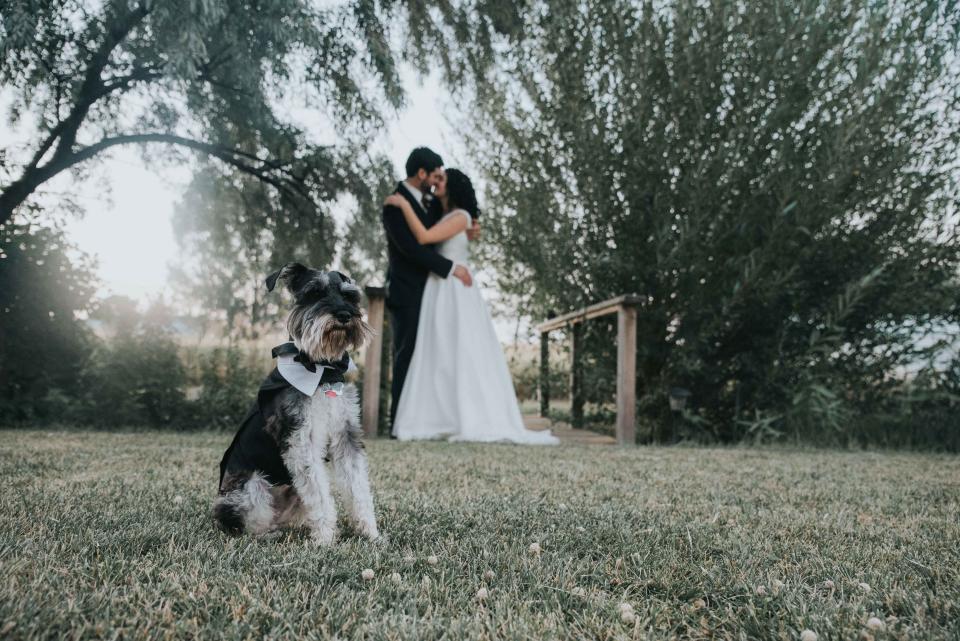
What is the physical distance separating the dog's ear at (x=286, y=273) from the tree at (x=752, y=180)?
14.9ft

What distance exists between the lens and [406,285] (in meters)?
6.42

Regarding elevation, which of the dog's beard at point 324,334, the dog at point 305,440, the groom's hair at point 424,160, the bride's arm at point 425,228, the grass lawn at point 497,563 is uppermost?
the groom's hair at point 424,160

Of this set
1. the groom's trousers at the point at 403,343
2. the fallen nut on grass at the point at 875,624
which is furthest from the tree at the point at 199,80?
the fallen nut on grass at the point at 875,624

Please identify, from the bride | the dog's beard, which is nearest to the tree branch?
the bride

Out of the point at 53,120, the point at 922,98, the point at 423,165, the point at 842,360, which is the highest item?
the point at 922,98

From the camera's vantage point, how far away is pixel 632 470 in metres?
4.30

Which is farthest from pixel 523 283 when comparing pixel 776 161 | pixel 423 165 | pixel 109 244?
pixel 109 244

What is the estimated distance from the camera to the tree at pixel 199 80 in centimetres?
514

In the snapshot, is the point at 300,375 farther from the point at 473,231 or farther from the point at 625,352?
the point at 625,352

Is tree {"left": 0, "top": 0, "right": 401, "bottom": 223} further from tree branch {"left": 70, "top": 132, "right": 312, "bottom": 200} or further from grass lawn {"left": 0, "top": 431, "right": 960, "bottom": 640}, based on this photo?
grass lawn {"left": 0, "top": 431, "right": 960, "bottom": 640}

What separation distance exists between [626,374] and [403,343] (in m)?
2.32

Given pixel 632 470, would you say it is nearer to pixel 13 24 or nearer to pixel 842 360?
pixel 842 360

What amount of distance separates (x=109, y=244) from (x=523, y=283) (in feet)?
16.3

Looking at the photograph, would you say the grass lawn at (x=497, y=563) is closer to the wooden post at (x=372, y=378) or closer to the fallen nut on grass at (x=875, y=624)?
the fallen nut on grass at (x=875, y=624)
